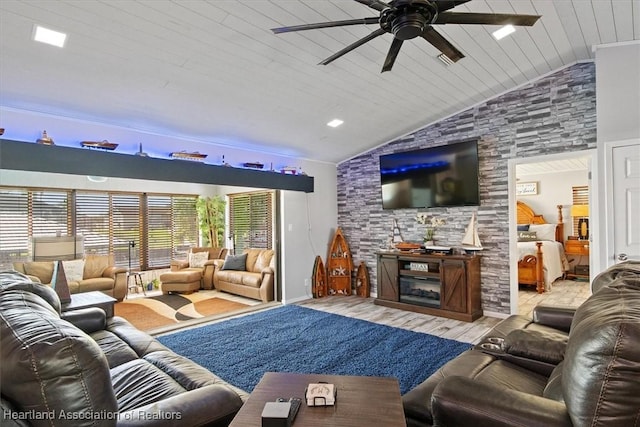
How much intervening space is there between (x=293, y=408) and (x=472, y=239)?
3960 mm

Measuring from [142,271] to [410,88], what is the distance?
635cm

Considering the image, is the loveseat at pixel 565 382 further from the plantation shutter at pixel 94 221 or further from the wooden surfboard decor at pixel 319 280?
the plantation shutter at pixel 94 221

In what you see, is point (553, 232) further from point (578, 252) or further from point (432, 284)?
point (432, 284)

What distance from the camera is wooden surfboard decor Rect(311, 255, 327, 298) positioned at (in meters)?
5.89

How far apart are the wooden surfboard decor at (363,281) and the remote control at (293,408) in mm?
4587

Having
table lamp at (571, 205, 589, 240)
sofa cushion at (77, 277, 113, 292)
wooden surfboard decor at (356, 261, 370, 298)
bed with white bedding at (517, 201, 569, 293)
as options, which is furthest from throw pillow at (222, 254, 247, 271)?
table lamp at (571, 205, 589, 240)

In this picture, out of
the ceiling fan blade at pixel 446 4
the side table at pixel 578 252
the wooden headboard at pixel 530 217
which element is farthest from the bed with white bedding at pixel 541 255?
the ceiling fan blade at pixel 446 4

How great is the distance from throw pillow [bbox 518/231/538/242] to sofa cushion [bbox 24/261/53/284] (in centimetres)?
882

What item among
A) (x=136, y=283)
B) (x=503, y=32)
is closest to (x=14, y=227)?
(x=136, y=283)

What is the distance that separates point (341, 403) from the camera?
1.36 m

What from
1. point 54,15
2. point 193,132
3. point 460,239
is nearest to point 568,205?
point 460,239

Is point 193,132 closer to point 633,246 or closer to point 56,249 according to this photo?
point 56,249

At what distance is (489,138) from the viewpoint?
181 inches

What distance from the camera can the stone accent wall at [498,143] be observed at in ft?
12.9
